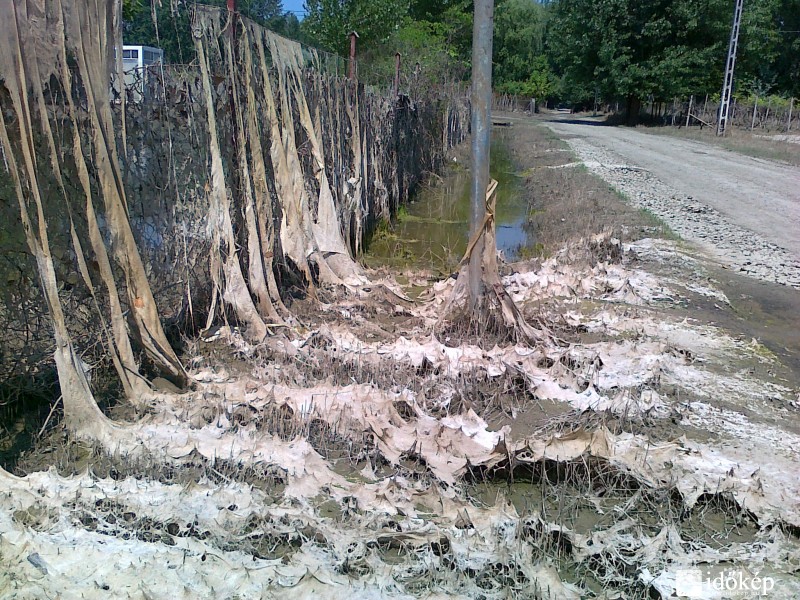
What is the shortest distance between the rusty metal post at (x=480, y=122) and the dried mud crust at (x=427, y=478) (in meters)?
0.58

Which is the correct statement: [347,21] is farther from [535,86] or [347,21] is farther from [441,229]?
[535,86]

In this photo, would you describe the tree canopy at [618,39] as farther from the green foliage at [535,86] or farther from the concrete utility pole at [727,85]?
the green foliage at [535,86]

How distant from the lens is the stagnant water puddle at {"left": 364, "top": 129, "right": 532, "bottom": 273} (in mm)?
7492

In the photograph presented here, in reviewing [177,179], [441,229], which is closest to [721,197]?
[441,229]

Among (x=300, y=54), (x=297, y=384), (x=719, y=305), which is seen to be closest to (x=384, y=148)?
(x=300, y=54)

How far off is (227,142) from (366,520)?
3.10 m

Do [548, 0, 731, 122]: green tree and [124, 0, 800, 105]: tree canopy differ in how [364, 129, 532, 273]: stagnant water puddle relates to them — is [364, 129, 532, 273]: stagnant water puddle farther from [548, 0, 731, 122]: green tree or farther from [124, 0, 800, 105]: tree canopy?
[548, 0, 731, 122]: green tree

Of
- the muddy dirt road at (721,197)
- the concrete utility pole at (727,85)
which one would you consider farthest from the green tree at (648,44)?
the muddy dirt road at (721,197)

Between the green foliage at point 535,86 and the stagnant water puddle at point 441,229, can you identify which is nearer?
the stagnant water puddle at point 441,229

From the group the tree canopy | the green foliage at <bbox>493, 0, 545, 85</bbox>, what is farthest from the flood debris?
the green foliage at <bbox>493, 0, 545, 85</bbox>

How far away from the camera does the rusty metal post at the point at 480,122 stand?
14.2ft

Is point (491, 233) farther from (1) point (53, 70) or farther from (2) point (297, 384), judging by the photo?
(1) point (53, 70)

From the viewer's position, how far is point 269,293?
4.90m

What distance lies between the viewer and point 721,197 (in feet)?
35.5
